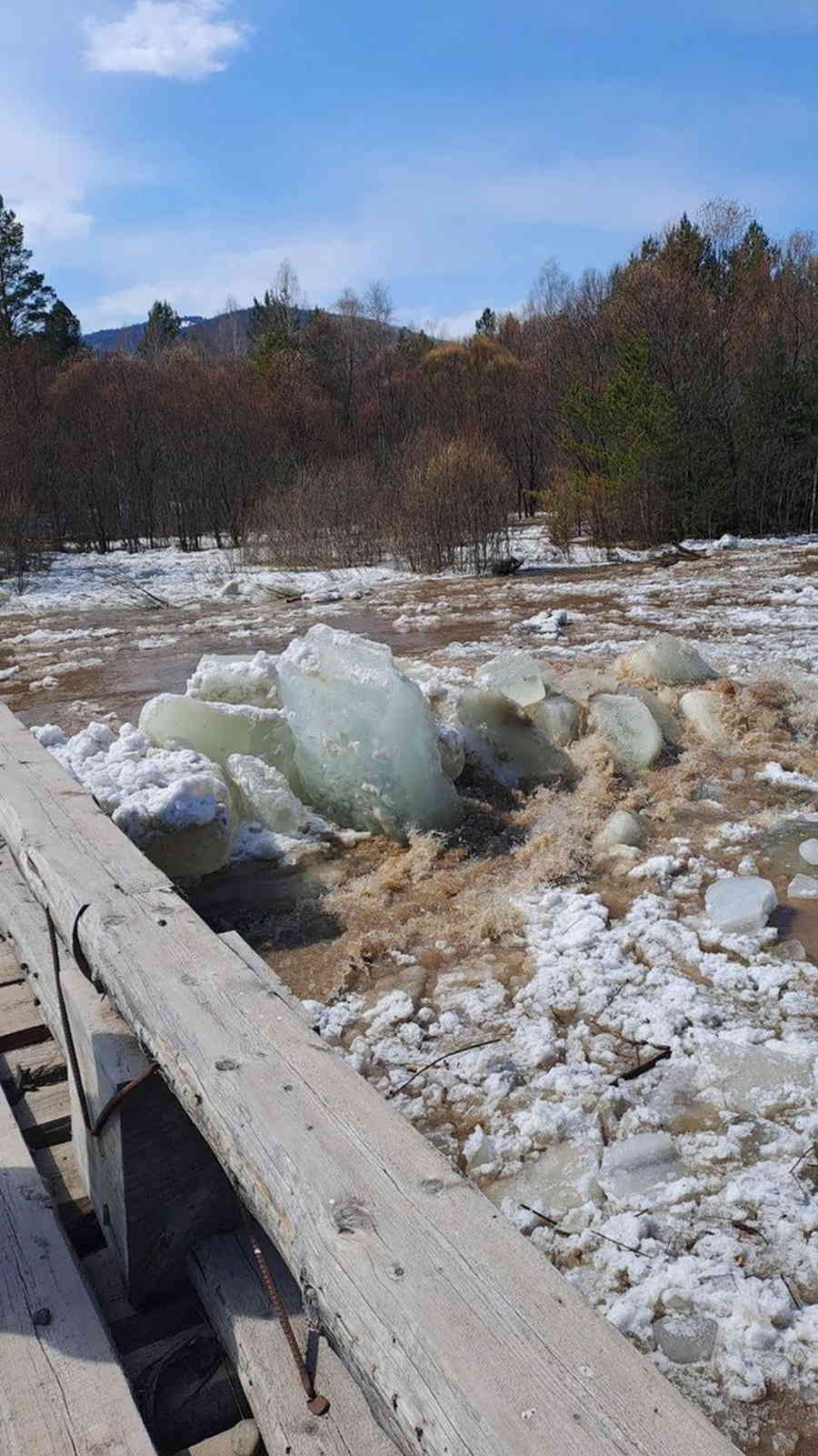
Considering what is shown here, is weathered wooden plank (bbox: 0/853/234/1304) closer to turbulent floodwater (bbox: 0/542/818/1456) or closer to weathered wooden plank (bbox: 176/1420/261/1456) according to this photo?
weathered wooden plank (bbox: 176/1420/261/1456)

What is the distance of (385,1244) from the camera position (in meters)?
1.36

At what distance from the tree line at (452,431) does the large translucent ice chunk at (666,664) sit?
11.5 meters

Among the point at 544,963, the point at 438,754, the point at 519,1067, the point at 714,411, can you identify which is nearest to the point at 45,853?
the point at 519,1067

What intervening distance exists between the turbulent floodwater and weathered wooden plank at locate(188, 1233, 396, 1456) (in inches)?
33.4

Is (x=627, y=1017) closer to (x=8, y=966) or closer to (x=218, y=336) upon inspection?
(x=8, y=966)

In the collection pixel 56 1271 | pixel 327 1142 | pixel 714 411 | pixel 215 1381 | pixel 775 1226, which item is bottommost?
pixel 775 1226

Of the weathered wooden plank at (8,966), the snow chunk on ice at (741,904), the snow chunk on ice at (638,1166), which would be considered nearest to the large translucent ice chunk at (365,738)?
the snow chunk on ice at (741,904)

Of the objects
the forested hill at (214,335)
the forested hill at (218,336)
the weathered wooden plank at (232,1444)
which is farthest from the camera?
the forested hill at (214,335)

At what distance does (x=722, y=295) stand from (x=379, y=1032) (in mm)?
26460

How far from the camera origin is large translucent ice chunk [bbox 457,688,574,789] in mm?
6098

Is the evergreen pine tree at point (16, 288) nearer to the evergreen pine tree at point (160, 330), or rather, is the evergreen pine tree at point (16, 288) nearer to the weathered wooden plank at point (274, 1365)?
the evergreen pine tree at point (160, 330)

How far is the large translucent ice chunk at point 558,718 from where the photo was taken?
6.40 meters

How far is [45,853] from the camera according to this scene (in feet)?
9.02

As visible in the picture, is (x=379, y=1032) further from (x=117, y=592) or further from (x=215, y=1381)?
(x=117, y=592)
